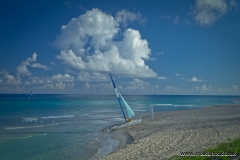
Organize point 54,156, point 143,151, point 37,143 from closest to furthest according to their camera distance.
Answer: point 143,151, point 54,156, point 37,143

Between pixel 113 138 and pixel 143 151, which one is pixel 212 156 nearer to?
pixel 143 151

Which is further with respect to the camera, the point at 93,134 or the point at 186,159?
the point at 93,134

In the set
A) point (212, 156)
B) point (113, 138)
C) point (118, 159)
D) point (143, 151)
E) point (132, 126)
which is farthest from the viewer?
point (132, 126)

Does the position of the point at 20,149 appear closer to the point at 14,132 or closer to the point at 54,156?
the point at 54,156

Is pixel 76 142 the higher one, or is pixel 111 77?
pixel 111 77

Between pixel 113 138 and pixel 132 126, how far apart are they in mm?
5542

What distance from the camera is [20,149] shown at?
14406 mm

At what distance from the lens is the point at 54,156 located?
12.8 m

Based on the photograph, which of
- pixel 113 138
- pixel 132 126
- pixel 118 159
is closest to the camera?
pixel 118 159

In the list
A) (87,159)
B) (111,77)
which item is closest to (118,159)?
(87,159)

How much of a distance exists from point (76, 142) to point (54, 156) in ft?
12.2

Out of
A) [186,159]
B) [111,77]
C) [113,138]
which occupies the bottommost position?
[113,138]

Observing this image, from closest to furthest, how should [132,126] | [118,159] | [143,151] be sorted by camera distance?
[118,159]
[143,151]
[132,126]

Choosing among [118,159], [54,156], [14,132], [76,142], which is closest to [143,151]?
[118,159]
